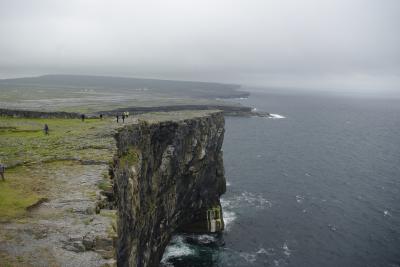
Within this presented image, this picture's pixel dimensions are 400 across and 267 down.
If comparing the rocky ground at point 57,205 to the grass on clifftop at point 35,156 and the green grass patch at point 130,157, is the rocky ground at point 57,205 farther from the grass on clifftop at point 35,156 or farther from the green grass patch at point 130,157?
the green grass patch at point 130,157

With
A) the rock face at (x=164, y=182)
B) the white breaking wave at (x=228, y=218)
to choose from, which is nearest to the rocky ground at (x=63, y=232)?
the rock face at (x=164, y=182)

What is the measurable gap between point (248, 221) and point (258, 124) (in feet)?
420

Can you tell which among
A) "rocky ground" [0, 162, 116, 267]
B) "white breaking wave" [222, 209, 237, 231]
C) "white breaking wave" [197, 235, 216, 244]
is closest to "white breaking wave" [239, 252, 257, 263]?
"white breaking wave" [197, 235, 216, 244]

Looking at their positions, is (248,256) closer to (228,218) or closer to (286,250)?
(286,250)

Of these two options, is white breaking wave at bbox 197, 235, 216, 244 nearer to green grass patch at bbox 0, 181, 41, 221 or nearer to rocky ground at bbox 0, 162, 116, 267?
rocky ground at bbox 0, 162, 116, 267

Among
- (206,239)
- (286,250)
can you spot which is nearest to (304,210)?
(286,250)

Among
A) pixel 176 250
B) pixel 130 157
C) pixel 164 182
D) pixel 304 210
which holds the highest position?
pixel 130 157

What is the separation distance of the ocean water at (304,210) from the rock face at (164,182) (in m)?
4.58

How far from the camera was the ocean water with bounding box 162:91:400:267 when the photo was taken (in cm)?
5450

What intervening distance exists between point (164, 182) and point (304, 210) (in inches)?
1444

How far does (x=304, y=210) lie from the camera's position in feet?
237

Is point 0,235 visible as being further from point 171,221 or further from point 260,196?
point 260,196

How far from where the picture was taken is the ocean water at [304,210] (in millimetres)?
54500

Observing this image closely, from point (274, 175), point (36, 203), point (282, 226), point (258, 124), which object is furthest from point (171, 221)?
point (258, 124)
